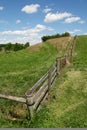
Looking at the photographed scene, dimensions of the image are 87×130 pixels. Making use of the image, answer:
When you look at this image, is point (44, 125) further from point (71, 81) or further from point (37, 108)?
point (71, 81)

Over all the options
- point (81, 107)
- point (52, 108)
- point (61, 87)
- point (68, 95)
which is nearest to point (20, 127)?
point (52, 108)

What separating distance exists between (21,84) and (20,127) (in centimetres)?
725

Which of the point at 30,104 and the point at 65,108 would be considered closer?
the point at 30,104

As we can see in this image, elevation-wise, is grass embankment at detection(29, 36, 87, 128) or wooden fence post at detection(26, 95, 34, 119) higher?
wooden fence post at detection(26, 95, 34, 119)

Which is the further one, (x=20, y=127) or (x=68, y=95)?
(x=68, y=95)

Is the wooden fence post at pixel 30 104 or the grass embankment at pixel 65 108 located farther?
the grass embankment at pixel 65 108

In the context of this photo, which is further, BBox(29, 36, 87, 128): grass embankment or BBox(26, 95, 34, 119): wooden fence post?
BBox(29, 36, 87, 128): grass embankment

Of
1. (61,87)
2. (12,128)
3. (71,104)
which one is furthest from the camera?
(61,87)

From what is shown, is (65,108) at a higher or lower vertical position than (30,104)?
lower

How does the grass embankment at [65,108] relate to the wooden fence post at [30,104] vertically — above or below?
below

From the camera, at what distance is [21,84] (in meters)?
15.6

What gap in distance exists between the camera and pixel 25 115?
9453 millimetres

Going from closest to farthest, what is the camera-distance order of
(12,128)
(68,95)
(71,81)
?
(12,128)
(68,95)
(71,81)

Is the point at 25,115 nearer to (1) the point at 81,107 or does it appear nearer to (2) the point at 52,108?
(2) the point at 52,108
